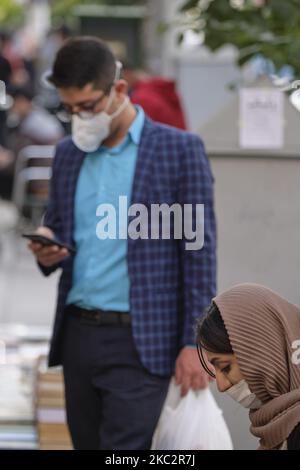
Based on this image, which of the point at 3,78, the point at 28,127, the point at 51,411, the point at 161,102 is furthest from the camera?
the point at 3,78

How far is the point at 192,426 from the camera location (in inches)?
154

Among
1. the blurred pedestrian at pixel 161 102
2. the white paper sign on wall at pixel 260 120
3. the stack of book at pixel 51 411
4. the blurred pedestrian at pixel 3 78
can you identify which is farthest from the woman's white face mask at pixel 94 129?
the blurred pedestrian at pixel 3 78

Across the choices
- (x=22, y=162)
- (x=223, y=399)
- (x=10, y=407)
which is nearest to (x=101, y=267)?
(x=223, y=399)

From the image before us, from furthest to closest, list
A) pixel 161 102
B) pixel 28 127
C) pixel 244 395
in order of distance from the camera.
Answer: pixel 28 127, pixel 161 102, pixel 244 395

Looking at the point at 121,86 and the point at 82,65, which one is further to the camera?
the point at 121,86

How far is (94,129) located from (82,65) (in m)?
0.20

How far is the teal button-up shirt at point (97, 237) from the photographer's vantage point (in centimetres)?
397

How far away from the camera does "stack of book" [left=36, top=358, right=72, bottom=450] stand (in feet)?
17.1

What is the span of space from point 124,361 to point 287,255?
897 millimetres

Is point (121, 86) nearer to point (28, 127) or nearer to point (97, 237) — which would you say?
point (97, 237)

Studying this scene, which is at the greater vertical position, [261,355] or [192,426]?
[261,355]

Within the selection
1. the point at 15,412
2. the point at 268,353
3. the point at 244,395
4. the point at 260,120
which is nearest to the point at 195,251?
the point at 260,120
